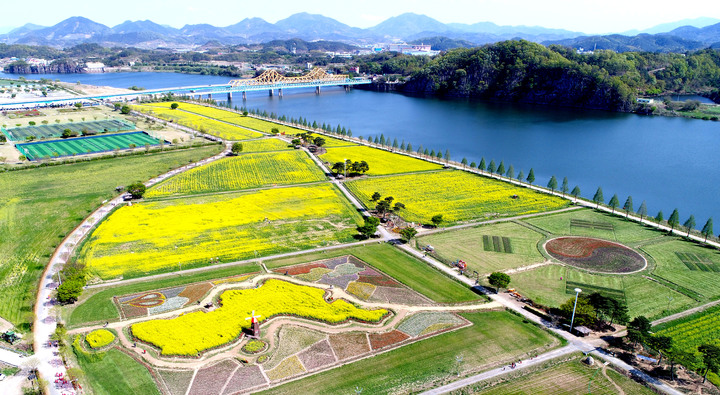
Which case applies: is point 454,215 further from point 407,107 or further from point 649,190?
point 407,107

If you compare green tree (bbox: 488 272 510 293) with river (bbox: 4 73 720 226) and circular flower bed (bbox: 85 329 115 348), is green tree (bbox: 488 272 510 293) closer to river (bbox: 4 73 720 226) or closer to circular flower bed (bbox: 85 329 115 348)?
circular flower bed (bbox: 85 329 115 348)

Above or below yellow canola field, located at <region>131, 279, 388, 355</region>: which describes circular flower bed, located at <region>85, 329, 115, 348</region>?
below

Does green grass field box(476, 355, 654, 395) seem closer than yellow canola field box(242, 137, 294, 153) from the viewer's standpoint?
Yes

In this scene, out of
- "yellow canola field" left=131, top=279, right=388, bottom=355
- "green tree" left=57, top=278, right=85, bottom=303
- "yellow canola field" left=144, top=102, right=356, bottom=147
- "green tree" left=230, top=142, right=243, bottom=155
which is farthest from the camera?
"yellow canola field" left=144, top=102, right=356, bottom=147

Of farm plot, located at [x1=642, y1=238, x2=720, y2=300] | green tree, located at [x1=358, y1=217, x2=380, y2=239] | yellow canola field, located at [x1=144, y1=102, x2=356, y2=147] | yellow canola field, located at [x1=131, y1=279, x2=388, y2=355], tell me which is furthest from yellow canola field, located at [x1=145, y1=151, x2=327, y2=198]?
farm plot, located at [x1=642, y1=238, x2=720, y2=300]

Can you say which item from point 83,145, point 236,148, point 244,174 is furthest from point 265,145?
point 83,145

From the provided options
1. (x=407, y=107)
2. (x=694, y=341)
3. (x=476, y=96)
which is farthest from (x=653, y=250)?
(x=476, y=96)

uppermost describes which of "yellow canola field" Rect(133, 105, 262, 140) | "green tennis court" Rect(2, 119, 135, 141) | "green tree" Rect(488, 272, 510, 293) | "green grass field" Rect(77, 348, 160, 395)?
"yellow canola field" Rect(133, 105, 262, 140)

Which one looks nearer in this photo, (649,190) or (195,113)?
(649,190)
